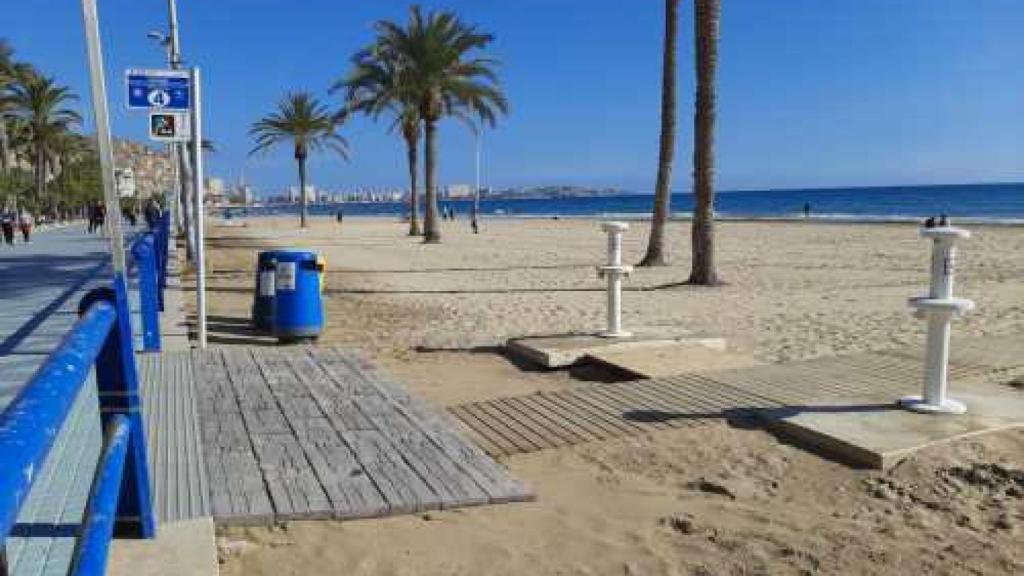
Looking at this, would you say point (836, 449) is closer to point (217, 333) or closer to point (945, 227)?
point (945, 227)

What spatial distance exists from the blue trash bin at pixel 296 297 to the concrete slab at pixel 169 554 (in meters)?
5.25

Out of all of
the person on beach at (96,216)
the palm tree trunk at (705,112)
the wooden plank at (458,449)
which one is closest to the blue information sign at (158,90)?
the wooden plank at (458,449)

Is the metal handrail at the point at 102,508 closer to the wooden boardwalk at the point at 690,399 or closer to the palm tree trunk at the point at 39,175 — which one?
the wooden boardwalk at the point at 690,399

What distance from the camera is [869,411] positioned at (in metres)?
5.53

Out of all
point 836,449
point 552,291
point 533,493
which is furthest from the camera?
point 552,291

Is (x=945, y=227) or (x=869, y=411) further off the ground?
(x=945, y=227)

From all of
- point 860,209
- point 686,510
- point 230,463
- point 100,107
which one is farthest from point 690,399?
point 860,209

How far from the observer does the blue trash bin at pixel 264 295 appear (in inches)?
380

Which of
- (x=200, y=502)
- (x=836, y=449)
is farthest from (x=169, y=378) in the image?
(x=836, y=449)

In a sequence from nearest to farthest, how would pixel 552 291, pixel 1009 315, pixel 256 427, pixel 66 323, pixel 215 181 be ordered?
pixel 256 427, pixel 66 323, pixel 1009 315, pixel 552 291, pixel 215 181

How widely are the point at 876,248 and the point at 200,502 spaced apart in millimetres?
25235

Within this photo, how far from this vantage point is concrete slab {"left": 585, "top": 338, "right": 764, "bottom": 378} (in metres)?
7.14

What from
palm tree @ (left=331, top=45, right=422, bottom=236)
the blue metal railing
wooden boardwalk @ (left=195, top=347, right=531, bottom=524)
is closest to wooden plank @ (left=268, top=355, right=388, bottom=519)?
wooden boardwalk @ (left=195, top=347, right=531, bottom=524)

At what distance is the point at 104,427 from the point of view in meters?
2.89
